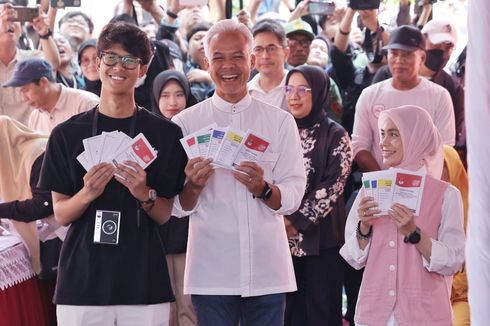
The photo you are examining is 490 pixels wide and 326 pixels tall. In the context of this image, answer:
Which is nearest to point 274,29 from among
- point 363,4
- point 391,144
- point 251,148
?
point 363,4

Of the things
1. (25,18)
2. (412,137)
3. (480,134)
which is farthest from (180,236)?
(480,134)

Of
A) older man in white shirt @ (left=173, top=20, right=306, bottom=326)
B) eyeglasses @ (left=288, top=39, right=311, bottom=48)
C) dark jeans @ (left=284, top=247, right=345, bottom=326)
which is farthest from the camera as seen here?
eyeglasses @ (left=288, top=39, right=311, bottom=48)

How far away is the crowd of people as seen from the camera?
150 inches

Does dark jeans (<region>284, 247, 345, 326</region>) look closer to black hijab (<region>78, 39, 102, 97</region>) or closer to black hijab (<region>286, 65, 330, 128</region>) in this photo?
black hijab (<region>286, 65, 330, 128</region>)

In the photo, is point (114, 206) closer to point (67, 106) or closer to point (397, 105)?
point (67, 106)

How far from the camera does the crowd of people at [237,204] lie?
3.82 m

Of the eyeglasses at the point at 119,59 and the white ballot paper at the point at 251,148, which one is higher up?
the eyeglasses at the point at 119,59

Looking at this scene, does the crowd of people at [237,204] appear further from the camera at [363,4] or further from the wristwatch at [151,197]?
the camera at [363,4]

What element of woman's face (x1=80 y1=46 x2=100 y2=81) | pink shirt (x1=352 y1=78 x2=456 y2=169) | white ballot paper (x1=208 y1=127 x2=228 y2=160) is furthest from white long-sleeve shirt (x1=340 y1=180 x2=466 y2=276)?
woman's face (x1=80 y1=46 x2=100 y2=81)

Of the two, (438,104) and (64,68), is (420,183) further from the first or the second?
(64,68)

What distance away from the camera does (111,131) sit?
152 inches

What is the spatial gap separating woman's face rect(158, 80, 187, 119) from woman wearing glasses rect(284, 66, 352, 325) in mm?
716

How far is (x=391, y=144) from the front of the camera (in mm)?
4598

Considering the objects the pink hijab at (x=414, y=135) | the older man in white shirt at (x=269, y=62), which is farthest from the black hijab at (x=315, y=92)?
the pink hijab at (x=414, y=135)
